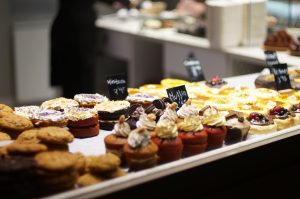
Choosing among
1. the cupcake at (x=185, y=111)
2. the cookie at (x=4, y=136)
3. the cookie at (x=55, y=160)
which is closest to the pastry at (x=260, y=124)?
the cupcake at (x=185, y=111)

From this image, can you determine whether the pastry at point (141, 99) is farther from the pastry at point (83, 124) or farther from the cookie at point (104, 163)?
the cookie at point (104, 163)

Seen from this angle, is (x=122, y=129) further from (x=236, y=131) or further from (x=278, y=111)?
(x=278, y=111)

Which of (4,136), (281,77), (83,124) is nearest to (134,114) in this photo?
(83,124)

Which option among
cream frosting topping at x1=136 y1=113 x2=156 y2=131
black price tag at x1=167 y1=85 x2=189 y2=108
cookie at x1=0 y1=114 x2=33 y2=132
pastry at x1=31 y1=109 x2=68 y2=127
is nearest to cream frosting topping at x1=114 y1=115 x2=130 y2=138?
cream frosting topping at x1=136 y1=113 x2=156 y2=131

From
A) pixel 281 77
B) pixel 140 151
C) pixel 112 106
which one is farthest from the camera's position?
pixel 281 77

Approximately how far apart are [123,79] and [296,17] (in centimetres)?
252

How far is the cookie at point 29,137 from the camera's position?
7.57ft

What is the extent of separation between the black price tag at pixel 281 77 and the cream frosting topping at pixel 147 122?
122 cm

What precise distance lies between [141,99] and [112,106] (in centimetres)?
24

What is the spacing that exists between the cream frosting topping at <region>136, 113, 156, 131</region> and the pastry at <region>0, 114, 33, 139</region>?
0.50 metres

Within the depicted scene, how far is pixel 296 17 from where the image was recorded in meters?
5.01

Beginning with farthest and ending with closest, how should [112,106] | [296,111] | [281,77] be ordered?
[281,77] → [296,111] → [112,106]

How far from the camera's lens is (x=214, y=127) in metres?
2.53

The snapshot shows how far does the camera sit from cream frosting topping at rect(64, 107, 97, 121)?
8.58 feet
